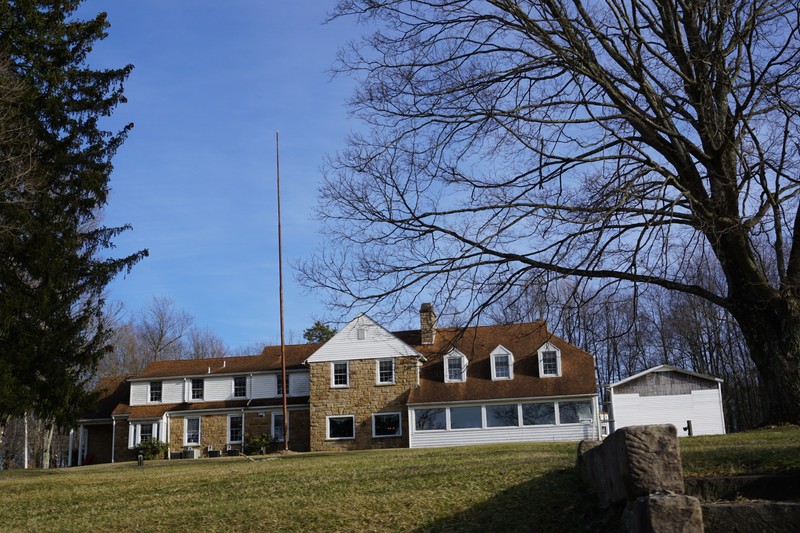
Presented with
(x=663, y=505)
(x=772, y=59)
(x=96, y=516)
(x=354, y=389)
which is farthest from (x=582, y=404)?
(x=663, y=505)

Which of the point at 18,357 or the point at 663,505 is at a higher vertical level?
the point at 18,357

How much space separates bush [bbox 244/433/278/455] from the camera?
117 ft

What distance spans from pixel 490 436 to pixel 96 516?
25721 millimetres

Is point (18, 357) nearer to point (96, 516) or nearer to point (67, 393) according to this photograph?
point (67, 393)

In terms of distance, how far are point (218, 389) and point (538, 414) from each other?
674 inches

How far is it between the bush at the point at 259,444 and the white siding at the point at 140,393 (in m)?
7.54

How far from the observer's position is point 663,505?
5199 millimetres

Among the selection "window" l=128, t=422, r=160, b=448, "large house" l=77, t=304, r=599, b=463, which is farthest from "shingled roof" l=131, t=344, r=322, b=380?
"window" l=128, t=422, r=160, b=448

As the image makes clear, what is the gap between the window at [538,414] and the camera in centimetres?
3352

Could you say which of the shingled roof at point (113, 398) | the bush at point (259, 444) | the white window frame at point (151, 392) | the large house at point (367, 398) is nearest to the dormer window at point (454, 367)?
the large house at point (367, 398)

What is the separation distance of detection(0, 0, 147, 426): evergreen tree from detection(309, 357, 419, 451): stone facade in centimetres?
1408

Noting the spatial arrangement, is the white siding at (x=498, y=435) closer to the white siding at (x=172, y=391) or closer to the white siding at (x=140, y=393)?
the white siding at (x=172, y=391)

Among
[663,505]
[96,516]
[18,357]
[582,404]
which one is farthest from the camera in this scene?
[582,404]

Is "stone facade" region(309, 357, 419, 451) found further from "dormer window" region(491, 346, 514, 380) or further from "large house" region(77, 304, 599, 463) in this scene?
"dormer window" region(491, 346, 514, 380)
